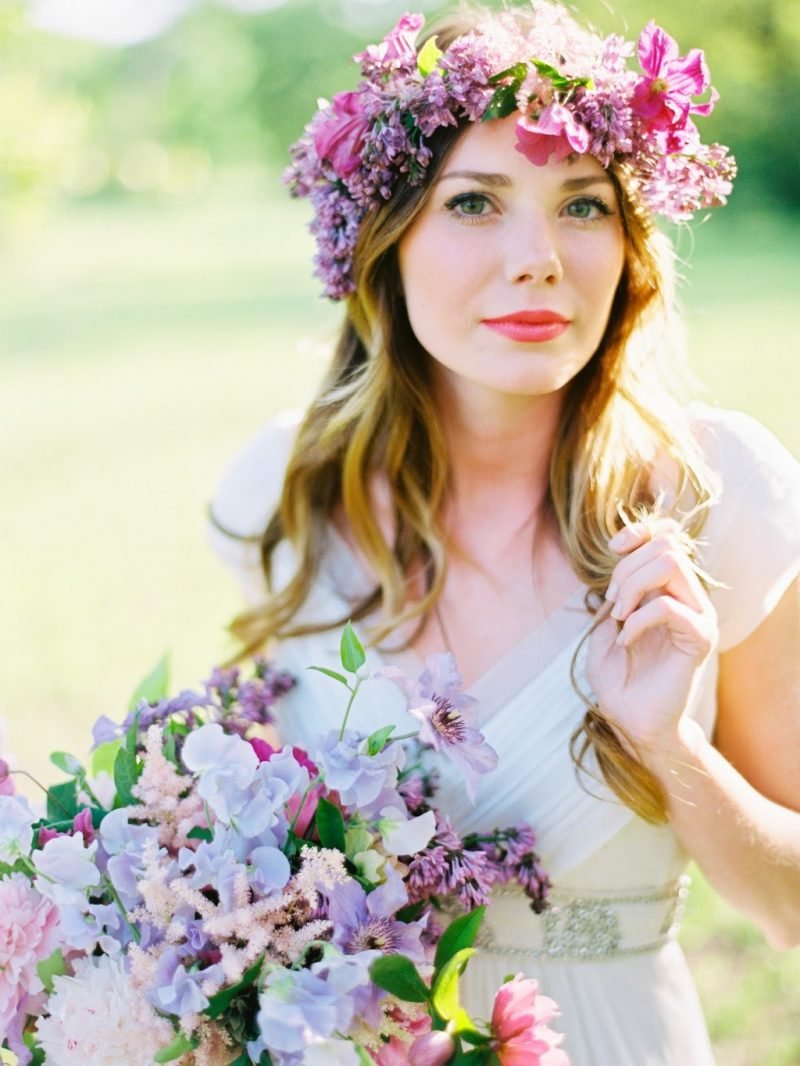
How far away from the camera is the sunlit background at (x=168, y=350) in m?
6.55

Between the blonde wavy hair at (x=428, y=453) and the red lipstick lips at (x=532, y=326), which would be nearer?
the red lipstick lips at (x=532, y=326)

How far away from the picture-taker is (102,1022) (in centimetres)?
150

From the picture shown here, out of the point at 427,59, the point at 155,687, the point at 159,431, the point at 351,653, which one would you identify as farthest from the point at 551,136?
the point at 159,431

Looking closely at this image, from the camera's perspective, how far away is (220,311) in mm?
23297

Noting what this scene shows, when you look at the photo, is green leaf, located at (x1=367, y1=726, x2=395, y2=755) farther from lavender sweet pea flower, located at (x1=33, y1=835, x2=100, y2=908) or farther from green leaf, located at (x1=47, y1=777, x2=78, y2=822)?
green leaf, located at (x1=47, y1=777, x2=78, y2=822)

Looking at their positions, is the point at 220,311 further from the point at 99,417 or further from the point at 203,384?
the point at 99,417

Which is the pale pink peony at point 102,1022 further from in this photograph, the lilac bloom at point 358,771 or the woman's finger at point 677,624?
the woman's finger at point 677,624

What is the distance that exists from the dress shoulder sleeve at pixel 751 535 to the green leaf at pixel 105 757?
3.47 ft

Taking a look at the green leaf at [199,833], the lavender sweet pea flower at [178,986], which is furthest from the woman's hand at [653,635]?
the lavender sweet pea flower at [178,986]

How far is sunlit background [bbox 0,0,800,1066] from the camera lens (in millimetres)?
6547

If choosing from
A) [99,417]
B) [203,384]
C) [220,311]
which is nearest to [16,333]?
[220,311]

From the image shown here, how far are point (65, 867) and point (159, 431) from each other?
477 inches

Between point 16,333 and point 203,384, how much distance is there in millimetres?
7124

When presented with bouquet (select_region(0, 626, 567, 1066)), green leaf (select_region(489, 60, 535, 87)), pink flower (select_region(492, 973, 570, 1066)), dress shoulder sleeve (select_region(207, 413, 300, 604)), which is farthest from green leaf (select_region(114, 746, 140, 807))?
green leaf (select_region(489, 60, 535, 87))
